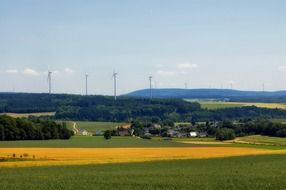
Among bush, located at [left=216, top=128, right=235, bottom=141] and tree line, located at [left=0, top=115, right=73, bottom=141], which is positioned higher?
tree line, located at [left=0, top=115, right=73, bottom=141]

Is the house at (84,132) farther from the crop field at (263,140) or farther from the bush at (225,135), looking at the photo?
the crop field at (263,140)

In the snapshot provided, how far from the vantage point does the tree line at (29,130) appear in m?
98.4

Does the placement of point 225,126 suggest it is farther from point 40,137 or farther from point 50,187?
point 50,187

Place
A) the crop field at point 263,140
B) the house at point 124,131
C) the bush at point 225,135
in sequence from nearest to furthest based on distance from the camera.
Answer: the crop field at point 263,140 < the bush at point 225,135 < the house at point 124,131

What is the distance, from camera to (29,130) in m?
102

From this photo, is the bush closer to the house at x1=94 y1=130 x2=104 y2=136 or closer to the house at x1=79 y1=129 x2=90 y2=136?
the house at x1=94 y1=130 x2=104 y2=136

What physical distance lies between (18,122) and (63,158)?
43.0 meters

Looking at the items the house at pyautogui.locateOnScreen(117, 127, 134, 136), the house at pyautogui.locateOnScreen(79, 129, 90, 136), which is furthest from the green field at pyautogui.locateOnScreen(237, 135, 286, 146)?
the house at pyautogui.locateOnScreen(79, 129, 90, 136)

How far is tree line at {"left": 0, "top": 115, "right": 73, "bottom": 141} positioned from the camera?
98438mm

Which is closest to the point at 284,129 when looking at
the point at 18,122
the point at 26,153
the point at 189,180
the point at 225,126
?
the point at 225,126

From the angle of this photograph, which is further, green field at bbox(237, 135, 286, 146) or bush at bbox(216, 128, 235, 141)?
bush at bbox(216, 128, 235, 141)

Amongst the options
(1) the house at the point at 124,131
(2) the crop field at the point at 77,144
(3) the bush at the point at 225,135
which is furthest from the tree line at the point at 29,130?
(3) the bush at the point at 225,135

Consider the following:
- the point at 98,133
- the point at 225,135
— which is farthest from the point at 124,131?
the point at 225,135

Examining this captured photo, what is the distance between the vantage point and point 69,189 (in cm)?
2886
